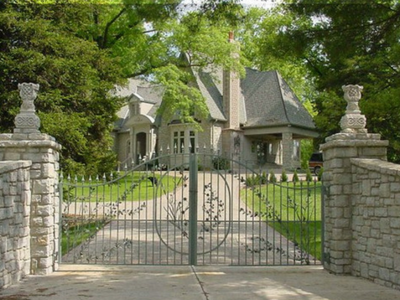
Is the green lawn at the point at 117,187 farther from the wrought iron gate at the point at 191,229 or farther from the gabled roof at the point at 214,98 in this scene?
the gabled roof at the point at 214,98

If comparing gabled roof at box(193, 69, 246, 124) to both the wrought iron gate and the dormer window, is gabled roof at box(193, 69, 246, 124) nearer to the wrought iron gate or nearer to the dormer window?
the dormer window

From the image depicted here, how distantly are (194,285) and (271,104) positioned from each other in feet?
84.9

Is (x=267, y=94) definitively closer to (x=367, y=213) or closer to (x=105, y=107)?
(x=105, y=107)

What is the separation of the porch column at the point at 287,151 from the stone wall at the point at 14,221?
22173mm

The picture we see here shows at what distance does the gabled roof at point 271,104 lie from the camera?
3052cm

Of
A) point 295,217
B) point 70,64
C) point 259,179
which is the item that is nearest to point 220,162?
point 295,217

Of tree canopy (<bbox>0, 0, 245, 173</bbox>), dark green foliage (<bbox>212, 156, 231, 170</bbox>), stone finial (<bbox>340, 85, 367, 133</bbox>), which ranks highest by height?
tree canopy (<bbox>0, 0, 245, 173</bbox>)

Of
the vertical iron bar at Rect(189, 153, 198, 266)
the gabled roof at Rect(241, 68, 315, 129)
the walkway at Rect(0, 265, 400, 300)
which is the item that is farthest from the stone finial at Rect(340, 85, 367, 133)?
the gabled roof at Rect(241, 68, 315, 129)

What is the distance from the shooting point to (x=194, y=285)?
6781 millimetres

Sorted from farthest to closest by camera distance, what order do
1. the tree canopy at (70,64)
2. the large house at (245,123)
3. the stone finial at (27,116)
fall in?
the large house at (245,123)
the tree canopy at (70,64)
the stone finial at (27,116)

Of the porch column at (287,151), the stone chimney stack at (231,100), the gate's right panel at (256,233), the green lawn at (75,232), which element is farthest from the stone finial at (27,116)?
the stone chimney stack at (231,100)

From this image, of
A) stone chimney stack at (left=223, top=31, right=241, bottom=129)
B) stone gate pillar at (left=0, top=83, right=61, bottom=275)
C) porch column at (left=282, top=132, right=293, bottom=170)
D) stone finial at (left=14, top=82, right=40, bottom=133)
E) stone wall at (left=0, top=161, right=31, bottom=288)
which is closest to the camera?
stone wall at (left=0, top=161, right=31, bottom=288)

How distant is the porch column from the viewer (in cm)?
2859

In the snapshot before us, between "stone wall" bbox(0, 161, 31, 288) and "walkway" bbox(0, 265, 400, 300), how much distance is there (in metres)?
0.25
